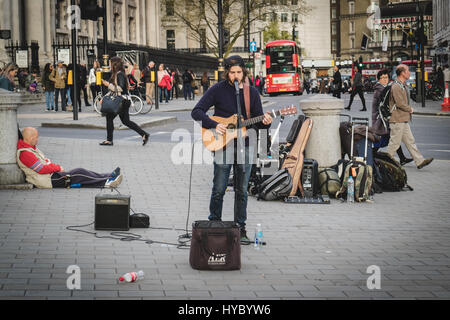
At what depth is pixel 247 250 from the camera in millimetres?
6648

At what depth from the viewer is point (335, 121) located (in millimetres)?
10500

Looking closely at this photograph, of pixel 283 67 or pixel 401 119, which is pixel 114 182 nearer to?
pixel 401 119

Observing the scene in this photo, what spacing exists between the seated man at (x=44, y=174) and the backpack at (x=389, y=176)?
369 cm

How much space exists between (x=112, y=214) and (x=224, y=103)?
1.74m

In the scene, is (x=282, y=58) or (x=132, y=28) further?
(x=132, y=28)

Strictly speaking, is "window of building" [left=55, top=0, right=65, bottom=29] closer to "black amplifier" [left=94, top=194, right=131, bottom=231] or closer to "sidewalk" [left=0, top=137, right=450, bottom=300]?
"sidewalk" [left=0, top=137, right=450, bottom=300]

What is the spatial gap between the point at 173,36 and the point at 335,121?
3305 inches

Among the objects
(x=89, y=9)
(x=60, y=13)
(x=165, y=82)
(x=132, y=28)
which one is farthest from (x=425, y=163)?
(x=132, y=28)

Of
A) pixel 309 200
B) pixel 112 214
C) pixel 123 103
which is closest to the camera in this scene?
pixel 112 214

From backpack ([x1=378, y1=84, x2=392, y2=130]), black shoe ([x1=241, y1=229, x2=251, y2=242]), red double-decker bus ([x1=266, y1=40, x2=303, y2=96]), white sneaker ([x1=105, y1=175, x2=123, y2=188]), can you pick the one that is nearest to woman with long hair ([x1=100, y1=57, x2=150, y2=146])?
white sneaker ([x1=105, y1=175, x2=123, y2=188])

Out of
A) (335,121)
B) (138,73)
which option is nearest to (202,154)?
(335,121)

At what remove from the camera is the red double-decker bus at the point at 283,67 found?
5366 cm

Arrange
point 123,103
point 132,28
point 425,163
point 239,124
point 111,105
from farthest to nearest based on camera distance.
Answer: point 132,28 → point 123,103 → point 111,105 → point 425,163 → point 239,124

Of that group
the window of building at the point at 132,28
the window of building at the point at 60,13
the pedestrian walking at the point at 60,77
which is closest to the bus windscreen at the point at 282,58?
the window of building at the point at 132,28
